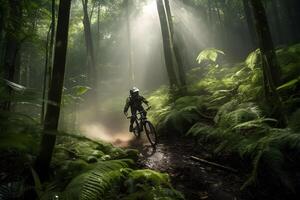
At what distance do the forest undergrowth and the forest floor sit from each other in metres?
0.27

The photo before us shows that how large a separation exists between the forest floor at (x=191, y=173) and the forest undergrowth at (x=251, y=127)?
274 mm

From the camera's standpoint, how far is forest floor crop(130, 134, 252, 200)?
5.35 m

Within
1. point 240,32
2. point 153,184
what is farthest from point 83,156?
point 240,32

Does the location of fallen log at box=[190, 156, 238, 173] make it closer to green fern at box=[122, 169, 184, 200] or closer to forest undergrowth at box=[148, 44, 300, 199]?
forest undergrowth at box=[148, 44, 300, 199]

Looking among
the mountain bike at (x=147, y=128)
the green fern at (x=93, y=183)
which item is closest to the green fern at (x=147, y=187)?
the green fern at (x=93, y=183)

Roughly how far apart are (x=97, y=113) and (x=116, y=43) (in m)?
23.6

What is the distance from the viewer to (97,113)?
22.6 meters

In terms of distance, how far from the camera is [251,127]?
720 cm

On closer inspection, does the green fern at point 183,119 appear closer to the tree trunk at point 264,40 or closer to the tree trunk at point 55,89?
the tree trunk at point 264,40

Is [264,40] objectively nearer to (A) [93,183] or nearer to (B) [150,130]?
(B) [150,130]

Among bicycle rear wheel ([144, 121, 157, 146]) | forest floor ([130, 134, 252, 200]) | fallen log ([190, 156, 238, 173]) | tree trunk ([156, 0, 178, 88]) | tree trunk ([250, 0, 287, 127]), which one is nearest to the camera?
forest floor ([130, 134, 252, 200])

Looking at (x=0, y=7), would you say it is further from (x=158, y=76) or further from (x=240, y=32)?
(x=240, y=32)

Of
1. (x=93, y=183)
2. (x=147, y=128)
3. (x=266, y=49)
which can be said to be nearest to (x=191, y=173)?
(x=93, y=183)

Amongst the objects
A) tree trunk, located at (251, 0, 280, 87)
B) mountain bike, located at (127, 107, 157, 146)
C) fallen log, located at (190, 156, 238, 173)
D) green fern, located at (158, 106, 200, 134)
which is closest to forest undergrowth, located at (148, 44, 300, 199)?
green fern, located at (158, 106, 200, 134)
